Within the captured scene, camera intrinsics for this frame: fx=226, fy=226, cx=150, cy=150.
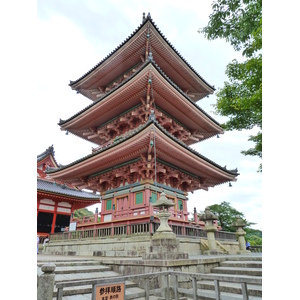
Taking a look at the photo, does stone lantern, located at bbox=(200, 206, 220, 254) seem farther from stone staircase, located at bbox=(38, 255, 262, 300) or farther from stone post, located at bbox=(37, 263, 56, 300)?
stone post, located at bbox=(37, 263, 56, 300)

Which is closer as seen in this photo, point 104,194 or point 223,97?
point 223,97

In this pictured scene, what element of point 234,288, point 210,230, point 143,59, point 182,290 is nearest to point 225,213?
point 210,230

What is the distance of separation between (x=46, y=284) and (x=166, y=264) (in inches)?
116

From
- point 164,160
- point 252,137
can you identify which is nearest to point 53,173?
point 164,160

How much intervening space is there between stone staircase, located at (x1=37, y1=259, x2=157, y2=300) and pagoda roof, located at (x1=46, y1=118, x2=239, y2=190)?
18.4 feet

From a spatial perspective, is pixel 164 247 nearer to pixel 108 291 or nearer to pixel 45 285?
pixel 108 291

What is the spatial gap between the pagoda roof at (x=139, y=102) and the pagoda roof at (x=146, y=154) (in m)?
2.20

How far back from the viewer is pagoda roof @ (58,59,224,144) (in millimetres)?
11866

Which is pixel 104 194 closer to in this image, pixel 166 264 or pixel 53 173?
pixel 53 173

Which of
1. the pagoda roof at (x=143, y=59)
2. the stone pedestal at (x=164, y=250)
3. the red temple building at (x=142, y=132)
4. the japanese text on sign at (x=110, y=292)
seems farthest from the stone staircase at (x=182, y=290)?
the pagoda roof at (x=143, y=59)

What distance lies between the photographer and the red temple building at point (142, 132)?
11.6 metres

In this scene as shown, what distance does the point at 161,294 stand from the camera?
17.0ft

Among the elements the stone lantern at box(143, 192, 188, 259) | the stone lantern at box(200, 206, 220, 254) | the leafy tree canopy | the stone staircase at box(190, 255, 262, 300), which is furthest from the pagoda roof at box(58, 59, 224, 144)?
the leafy tree canopy

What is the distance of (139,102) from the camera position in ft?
45.3
